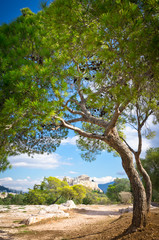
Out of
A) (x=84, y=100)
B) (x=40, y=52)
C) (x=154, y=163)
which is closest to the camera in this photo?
(x=40, y=52)

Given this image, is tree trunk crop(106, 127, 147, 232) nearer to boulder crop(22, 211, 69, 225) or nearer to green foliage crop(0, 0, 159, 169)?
green foliage crop(0, 0, 159, 169)

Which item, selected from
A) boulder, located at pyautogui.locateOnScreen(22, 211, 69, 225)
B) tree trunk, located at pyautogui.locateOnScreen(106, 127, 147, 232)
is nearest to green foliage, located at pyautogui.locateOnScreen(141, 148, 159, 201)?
boulder, located at pyautogui.locateOnScreen(22, 211, 69, 225)

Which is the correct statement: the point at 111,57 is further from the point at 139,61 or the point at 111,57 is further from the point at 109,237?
the point at 109,237

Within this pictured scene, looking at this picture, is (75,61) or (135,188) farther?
(75,61)

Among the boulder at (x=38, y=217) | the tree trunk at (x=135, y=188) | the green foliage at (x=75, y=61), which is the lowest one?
the boulder at (x=38, y=217)

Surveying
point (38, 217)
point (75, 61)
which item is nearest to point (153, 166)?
point (38, 217)

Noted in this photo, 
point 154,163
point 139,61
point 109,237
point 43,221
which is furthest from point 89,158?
point 154,163

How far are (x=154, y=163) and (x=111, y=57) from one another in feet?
55.7

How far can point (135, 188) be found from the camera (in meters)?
6.04

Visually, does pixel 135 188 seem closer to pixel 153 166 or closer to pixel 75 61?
pixel 75 61

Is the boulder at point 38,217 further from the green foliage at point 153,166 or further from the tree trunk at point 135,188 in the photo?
the green foliage at point 153,166

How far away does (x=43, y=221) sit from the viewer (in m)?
9.66

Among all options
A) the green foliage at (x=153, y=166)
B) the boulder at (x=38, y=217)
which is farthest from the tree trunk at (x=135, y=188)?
the green foliage at (x=153, y=166)

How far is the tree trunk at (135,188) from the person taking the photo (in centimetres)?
568
